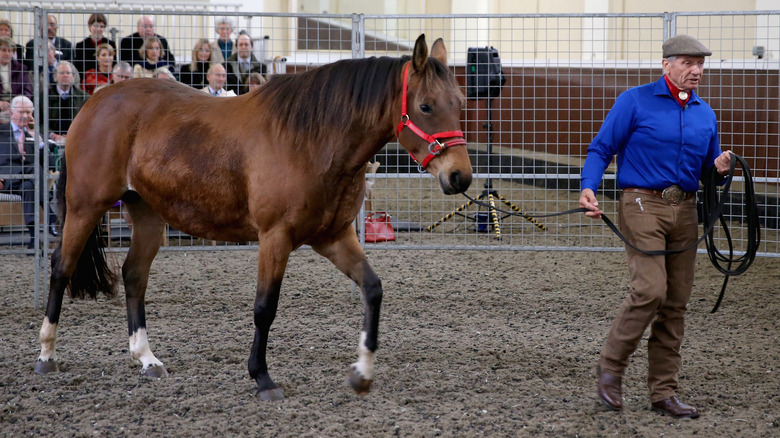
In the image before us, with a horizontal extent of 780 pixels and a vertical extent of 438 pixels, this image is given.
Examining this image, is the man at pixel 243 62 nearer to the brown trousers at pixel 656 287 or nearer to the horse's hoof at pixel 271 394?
the horse's hoof at pixel 271 394

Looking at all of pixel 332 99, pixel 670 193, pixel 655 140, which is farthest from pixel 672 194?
pixel 332 99

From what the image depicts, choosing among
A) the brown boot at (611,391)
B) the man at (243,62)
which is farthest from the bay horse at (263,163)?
the man at (243,62)

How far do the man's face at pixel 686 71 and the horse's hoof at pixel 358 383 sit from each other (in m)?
1.98

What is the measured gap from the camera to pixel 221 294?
6.69 meters

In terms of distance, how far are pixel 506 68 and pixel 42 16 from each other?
7.35 meters

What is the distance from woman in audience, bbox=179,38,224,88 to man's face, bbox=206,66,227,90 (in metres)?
0.13

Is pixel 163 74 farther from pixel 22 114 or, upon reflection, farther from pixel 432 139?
Answer: pixel 432 139

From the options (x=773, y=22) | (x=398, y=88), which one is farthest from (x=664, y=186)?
(x=773, y=22)

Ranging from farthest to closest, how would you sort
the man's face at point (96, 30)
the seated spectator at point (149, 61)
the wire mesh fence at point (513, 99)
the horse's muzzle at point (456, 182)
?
1. the man's face at point (96, 30)
2. the seated spectator at point (149, 61)
3. the wire mesh fence at point (513, 99)
4. the horse's muzzle at point (456, 182)

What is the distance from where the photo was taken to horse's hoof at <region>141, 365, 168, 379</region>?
4.47 metres

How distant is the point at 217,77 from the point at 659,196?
13.6ft

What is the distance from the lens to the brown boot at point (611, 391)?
3.85 m

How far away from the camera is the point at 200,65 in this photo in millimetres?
7871

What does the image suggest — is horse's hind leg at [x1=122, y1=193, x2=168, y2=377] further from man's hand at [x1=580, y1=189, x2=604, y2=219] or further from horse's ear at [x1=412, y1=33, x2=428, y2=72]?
man's hand at [x1=580, y1=189, x2=604, y2=219]
